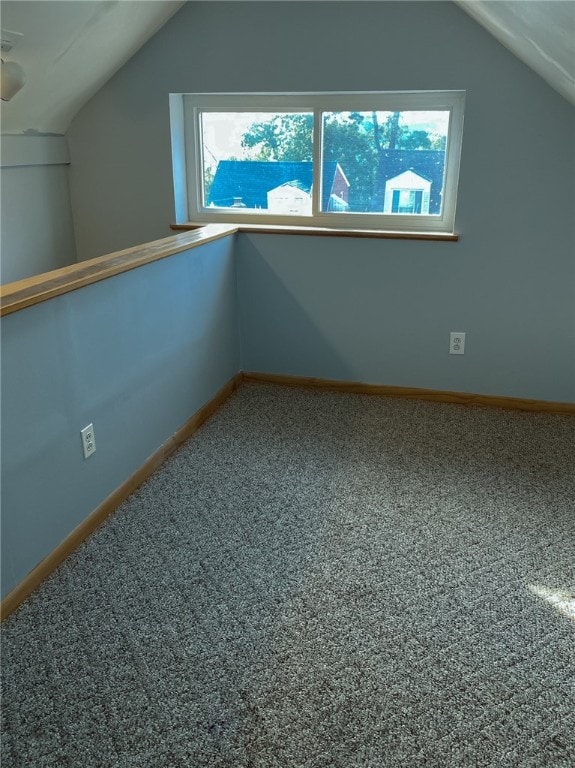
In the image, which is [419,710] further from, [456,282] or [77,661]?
[456,282]

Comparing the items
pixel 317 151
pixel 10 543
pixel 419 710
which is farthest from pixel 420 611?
pixel 317 151

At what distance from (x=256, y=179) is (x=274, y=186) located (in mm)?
106

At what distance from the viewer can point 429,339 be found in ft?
10.4

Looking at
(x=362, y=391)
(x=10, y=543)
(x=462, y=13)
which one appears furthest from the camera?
(x=362, y=391)

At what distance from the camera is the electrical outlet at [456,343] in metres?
3.11

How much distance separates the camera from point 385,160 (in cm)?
305

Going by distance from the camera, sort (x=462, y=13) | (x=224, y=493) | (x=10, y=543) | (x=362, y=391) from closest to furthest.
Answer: (x=10, y=543)
(x=224, y=493)
(x=462, y=13)
(x=362, y=391)

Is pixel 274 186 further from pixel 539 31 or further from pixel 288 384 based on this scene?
pixel 539 31

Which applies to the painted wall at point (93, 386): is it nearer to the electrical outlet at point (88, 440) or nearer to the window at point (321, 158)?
the electrical outlet at point (88, 440)

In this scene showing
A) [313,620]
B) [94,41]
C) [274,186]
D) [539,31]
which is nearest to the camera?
[313,620]

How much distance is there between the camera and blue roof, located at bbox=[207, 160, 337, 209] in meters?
3.21

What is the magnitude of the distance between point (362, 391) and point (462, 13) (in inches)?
71.4

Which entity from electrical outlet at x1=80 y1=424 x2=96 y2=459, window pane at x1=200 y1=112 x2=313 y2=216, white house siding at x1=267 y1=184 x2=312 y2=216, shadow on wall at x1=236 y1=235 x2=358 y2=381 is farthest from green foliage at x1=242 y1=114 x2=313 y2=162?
electrical outlet at x1=80 y1=424 x2=96 y2=459

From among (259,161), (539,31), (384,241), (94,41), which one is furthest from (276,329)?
(539,31)
